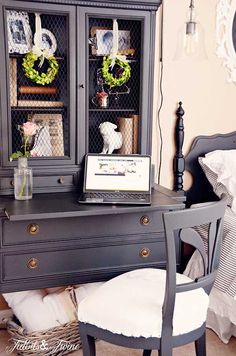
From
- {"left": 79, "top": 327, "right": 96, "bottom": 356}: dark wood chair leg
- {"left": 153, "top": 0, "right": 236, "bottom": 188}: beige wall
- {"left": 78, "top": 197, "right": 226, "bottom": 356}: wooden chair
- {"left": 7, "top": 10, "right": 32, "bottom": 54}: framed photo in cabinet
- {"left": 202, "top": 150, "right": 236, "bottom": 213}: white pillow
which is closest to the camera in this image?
{"left": 78, "top": 197, "right": 226, "bottom": 356}: wooden chair

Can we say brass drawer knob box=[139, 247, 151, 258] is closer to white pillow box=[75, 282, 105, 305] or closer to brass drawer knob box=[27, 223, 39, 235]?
white pillow box=[75, 282, 105, 305]

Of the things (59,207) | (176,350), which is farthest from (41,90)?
(176,350)

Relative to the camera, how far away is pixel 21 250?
2.09 metres

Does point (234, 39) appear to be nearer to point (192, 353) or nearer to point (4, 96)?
point (4, 96)

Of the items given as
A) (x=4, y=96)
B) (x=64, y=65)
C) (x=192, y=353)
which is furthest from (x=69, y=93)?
(x=192, y=353)

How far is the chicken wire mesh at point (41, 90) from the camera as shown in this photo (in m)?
2.26

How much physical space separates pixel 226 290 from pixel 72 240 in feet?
2.85

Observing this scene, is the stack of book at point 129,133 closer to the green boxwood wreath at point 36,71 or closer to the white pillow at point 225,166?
the green boxwood wreath at point 36,71

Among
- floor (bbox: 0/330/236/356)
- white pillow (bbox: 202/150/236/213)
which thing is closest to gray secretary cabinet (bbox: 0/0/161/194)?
white pillow (bbox: 202/150/236/213)

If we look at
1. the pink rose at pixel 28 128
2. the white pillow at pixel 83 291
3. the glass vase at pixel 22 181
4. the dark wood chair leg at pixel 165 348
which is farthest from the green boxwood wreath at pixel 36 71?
the dark wood chair leg at pixel 165 348

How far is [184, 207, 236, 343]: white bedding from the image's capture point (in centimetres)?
243

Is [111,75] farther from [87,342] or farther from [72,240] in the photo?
[87,342]

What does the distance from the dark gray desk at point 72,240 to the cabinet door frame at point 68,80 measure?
0.59ft

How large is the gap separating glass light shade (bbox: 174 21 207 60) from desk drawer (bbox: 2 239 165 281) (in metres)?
1.05
